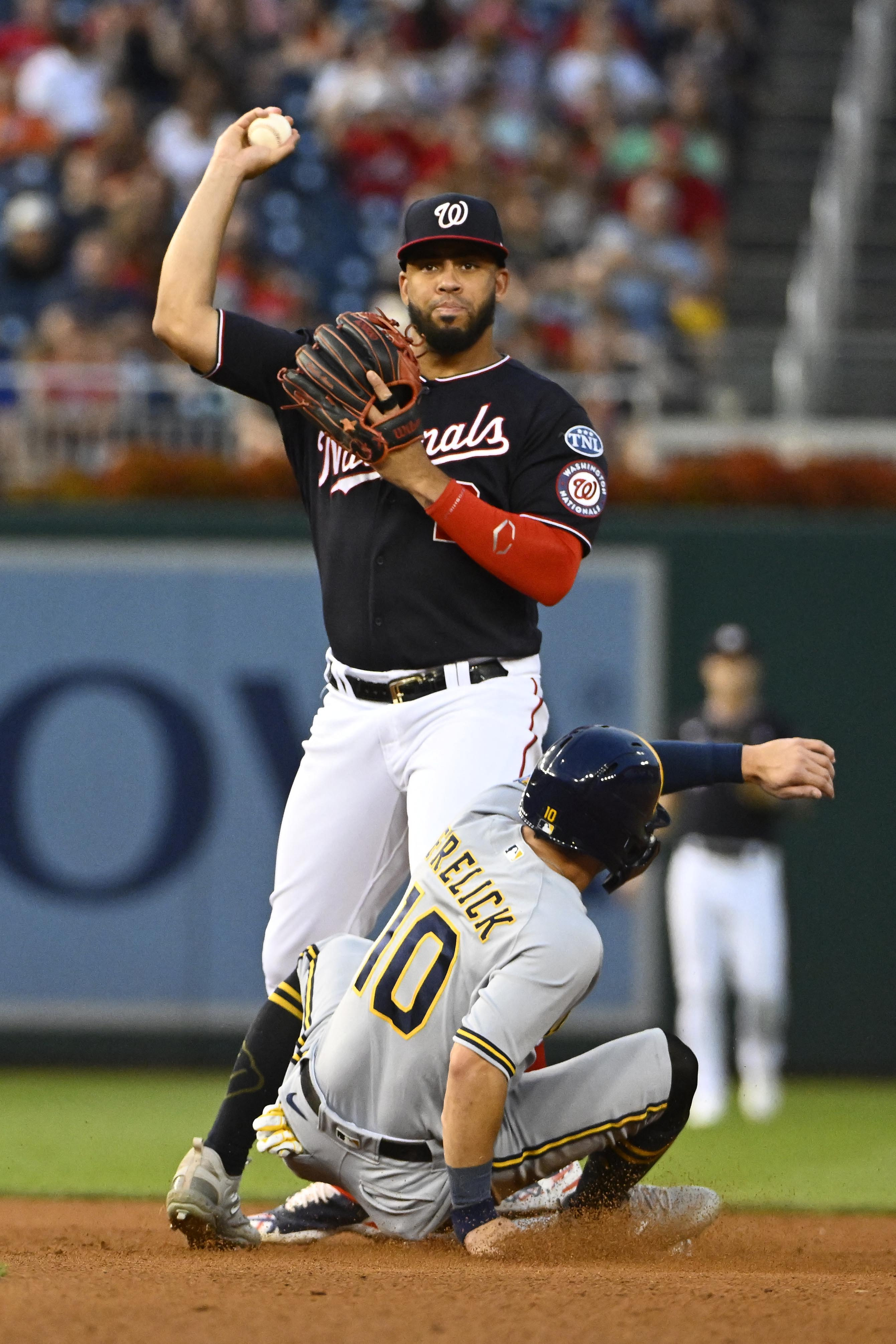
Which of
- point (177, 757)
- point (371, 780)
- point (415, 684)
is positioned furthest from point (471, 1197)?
point (177, 757)

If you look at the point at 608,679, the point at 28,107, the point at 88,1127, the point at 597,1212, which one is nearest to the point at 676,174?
the point at 28,107

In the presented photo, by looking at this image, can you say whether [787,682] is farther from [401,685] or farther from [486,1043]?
[486,1043]

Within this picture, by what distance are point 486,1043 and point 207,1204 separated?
755mm

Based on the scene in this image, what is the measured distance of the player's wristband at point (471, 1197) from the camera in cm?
373

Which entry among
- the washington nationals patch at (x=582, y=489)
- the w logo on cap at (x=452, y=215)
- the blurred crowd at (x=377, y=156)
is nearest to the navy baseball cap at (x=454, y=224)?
the w logo on cap at (x=452, y=215)

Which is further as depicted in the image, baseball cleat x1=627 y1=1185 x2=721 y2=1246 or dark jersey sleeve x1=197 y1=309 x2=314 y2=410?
dark jersey sleeve x1=197 y1=309 x2=314 y2=410

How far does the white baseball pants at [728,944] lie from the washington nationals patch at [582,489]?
3.80 m

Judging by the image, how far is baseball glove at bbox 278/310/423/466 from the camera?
3.99m

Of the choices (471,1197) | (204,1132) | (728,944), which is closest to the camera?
(471,1197)

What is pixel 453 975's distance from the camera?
3.83 m

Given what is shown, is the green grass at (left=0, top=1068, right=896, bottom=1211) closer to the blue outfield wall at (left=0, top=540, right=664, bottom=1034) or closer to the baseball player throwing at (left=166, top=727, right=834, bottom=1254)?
the blue outfield wall at (left=0, top=540, right=664, bottom=1034)

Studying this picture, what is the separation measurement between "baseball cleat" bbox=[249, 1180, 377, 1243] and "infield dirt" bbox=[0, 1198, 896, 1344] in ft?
0.13

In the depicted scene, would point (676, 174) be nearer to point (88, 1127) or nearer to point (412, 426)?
point (88, 1127)

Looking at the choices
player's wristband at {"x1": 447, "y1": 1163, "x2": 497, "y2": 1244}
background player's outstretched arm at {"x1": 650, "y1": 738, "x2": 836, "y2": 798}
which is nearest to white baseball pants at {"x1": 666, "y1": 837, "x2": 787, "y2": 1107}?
background player's outstretched arm at {"x1": 650, "y1": 738, "x2": 836, "y2": 798}
